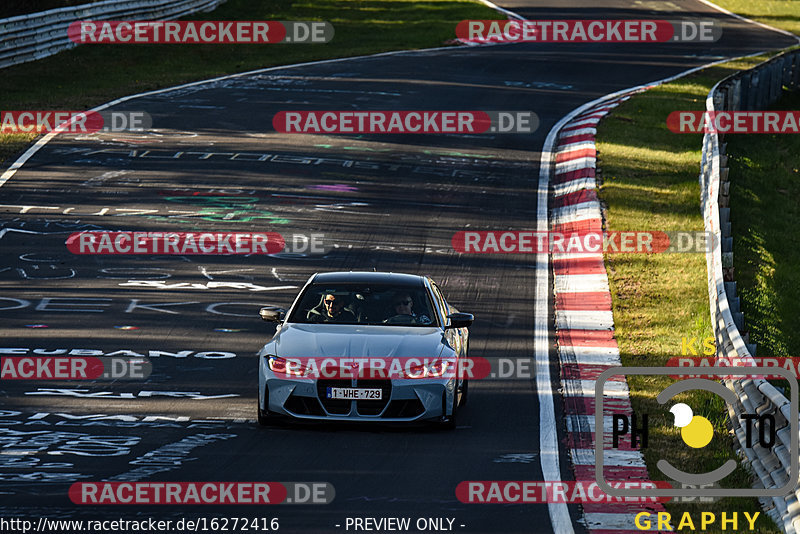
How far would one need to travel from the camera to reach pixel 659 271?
16.7 metres

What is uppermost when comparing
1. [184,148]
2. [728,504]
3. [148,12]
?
[148,12]

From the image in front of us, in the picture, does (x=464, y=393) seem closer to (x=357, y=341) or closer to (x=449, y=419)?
(x=449, y=419)

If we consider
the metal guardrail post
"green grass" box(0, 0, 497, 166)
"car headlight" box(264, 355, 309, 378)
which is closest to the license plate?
"car headlight" box(264, 355, 309, 378)

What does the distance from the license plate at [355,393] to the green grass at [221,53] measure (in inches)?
554

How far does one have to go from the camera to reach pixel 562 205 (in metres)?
20.4

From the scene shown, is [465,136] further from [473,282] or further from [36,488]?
[36,488]

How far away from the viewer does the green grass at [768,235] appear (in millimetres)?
16094

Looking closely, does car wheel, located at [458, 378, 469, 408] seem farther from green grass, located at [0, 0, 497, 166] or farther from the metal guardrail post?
green grass, located at [0, 0, 497, 166]

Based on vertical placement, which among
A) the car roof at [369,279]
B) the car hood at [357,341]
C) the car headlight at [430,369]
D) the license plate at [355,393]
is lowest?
the license plate at [355,393]

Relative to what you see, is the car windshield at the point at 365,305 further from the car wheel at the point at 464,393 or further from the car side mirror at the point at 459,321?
the car wheel at the point at 464,393

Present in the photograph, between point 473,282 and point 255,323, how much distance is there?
3.38m

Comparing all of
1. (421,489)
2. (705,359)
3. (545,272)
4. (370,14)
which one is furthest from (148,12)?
(421,489)

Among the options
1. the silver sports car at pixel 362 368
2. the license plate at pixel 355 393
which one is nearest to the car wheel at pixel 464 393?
the silver sports car at pixel 362 368

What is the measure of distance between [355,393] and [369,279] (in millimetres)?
1893
